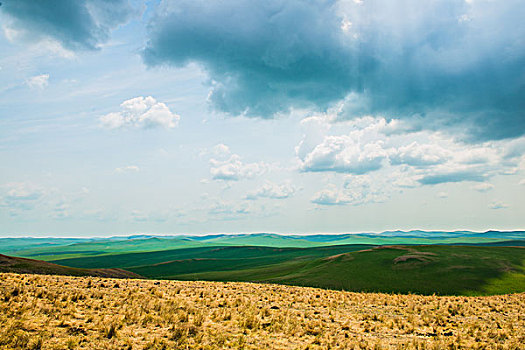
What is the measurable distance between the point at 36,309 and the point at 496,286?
61.9m

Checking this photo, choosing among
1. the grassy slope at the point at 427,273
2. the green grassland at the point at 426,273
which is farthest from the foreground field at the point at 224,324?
the grassy slope at the point at 427,273

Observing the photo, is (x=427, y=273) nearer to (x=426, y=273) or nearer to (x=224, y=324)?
(x=426, y=273)

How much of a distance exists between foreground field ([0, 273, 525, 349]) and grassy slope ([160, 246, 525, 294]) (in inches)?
1297

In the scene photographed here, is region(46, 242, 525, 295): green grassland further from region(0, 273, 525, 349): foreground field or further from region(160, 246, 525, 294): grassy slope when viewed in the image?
region(0, 273, 525, 349): foreground field

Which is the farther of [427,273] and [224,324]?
[427,273]

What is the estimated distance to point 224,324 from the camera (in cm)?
1616

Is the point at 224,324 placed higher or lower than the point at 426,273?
higher

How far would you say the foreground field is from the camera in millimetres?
12812

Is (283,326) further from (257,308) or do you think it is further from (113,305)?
(113,305)

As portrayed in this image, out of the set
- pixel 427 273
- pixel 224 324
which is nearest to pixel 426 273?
pixel 427 273

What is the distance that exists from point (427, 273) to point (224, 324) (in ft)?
192

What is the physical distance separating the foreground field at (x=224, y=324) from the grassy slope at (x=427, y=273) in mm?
32955

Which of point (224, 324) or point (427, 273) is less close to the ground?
point (224, 324)

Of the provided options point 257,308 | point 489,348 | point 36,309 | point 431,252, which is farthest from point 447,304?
point 431,252
